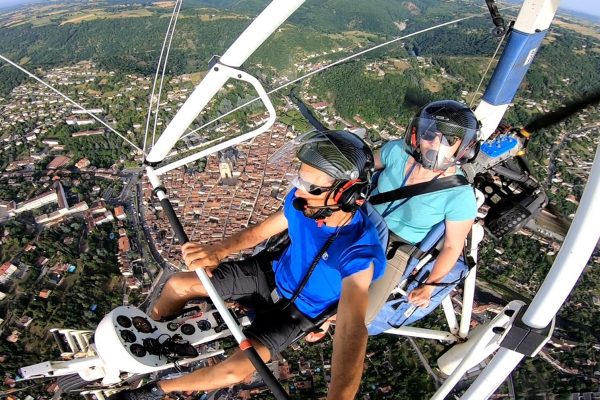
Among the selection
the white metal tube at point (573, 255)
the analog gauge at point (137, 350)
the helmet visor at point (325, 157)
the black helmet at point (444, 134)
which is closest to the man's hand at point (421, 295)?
the black helmet at point (444, 134)

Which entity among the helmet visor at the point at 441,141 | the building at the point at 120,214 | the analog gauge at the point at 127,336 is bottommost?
the building at the point at 120,214

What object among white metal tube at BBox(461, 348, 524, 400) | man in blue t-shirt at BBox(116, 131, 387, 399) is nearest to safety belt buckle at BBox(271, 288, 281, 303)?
man in blue t-shirt at BBox(116, 131, 387, 399)

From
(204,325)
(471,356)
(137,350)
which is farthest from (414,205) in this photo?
(137,350)

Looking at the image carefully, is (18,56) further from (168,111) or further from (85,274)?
(85,274)

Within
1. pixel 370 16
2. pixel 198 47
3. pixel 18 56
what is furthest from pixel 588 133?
pixel 18 56

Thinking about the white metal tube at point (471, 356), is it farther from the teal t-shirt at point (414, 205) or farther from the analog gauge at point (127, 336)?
the analog gauge at point (127, 336)

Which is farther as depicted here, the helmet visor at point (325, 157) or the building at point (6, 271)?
the building at point (6, 271)

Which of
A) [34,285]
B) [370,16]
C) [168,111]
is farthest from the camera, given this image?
[370,16]
